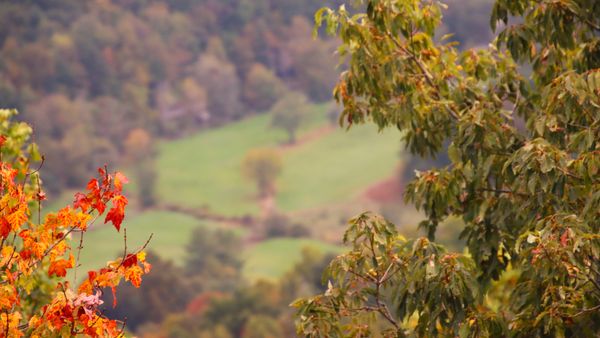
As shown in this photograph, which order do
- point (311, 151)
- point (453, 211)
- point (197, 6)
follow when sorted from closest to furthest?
point (453, 211), point (311, 151), point (197, 6)

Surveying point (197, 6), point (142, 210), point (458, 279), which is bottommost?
point (458, 279)

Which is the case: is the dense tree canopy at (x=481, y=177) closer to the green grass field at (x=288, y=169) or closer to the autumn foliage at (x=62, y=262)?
the autumn foliage at (x=62, y=262)

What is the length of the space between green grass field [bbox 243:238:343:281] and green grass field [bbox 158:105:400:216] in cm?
1090

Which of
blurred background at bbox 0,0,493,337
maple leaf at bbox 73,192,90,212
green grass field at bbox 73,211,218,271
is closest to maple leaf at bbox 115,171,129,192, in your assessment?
maple leaf at bbox 73,192,90,212

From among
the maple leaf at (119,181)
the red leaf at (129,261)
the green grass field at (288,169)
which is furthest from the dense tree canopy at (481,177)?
the green grass field at (288,169)

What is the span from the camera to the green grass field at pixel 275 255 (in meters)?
85.7

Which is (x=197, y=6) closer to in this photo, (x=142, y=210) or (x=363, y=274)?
(x=142, y=210)

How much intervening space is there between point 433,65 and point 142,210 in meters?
96.8

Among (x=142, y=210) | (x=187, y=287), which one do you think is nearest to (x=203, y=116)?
(x=142, y=210)

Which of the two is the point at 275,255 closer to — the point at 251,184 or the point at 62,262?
the point at 251,184

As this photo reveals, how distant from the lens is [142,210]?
105062 millimetres

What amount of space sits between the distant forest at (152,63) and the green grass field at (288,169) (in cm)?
888

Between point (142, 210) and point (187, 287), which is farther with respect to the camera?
point (142, 210)

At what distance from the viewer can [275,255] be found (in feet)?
298
